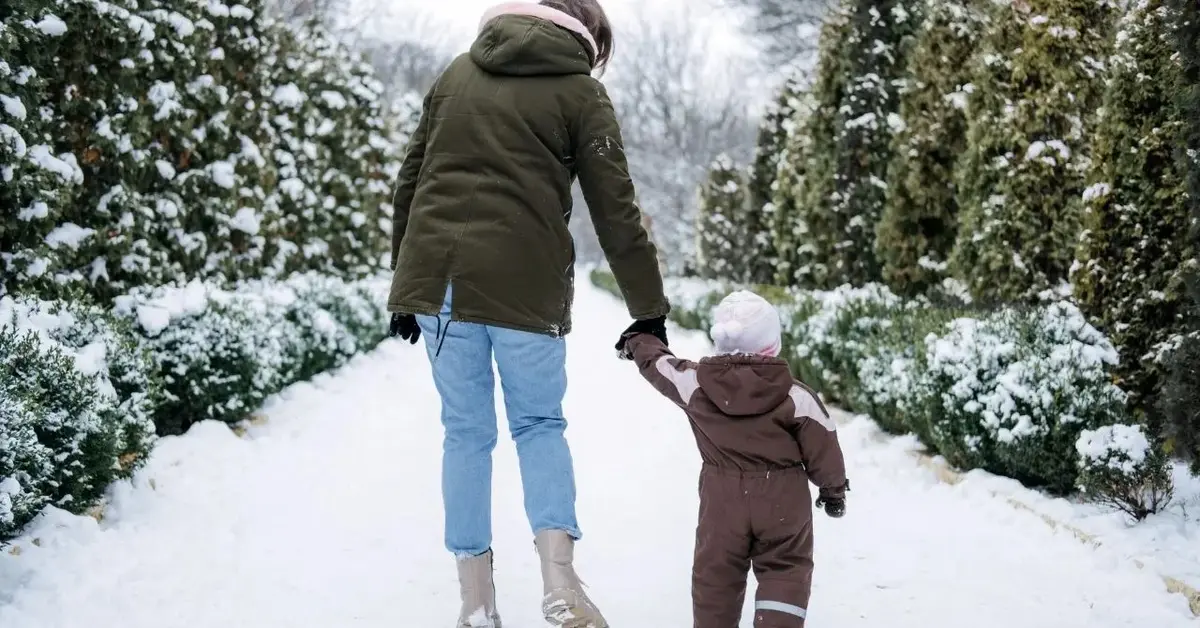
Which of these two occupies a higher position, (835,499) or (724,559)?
(835,499)

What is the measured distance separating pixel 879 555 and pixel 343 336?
768 cm

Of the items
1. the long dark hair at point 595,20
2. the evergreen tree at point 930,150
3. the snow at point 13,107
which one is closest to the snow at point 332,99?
the evergreen tree at point 930,150

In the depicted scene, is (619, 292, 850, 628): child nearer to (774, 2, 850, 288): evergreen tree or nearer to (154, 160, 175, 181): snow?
(154, 160, 175, 181): snow

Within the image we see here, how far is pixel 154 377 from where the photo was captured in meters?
5.40

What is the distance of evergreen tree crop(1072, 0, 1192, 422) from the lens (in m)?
5.07

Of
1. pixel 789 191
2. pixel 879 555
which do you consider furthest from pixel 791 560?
pixel 789 191

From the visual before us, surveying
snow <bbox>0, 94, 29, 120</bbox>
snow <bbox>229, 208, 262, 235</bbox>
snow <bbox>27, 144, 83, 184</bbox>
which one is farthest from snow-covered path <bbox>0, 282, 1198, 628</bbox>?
snow <bbox>229, 208, 262, 235</bbox>

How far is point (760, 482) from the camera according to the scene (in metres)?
2.82

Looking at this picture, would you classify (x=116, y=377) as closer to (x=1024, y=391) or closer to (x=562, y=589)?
(x=562, y=589)

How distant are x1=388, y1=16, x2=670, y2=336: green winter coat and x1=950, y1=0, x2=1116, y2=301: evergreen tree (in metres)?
4.90

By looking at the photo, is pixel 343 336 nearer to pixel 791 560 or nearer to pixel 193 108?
pixel 193 108

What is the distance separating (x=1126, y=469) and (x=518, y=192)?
3.09 m

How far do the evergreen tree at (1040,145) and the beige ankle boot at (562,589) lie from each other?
518cm

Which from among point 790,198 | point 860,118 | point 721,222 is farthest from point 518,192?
point 721,222
